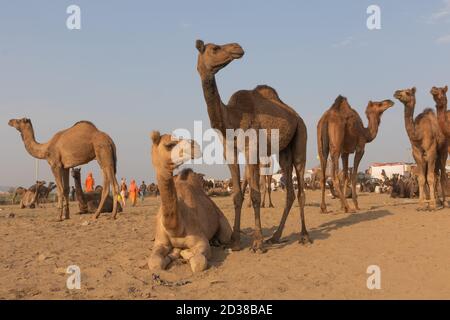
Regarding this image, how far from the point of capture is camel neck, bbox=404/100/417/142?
1209 cm

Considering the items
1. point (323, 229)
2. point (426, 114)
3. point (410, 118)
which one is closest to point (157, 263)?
A: point (323, 229)

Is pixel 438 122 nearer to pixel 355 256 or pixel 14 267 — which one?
pixel 355 256

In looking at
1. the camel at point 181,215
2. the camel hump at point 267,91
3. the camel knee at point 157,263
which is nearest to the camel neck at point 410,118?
the camel hump at point 267,91

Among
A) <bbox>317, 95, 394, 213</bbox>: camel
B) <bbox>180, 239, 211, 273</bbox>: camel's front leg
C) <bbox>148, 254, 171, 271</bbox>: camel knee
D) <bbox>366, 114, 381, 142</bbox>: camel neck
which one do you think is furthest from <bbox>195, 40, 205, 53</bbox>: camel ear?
<bbox>366, 114, 381, 142</bbox>: camel neck

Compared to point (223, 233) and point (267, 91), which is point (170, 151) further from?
point (267, 91)

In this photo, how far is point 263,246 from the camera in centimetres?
761

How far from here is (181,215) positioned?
21.2ft

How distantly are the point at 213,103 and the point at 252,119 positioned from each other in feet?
2.73

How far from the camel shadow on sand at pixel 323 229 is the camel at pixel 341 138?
2.96 feet

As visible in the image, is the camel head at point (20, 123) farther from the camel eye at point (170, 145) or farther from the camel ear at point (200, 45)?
the camel eye at point (170, 145)

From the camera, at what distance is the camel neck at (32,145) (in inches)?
549

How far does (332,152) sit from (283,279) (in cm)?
707
